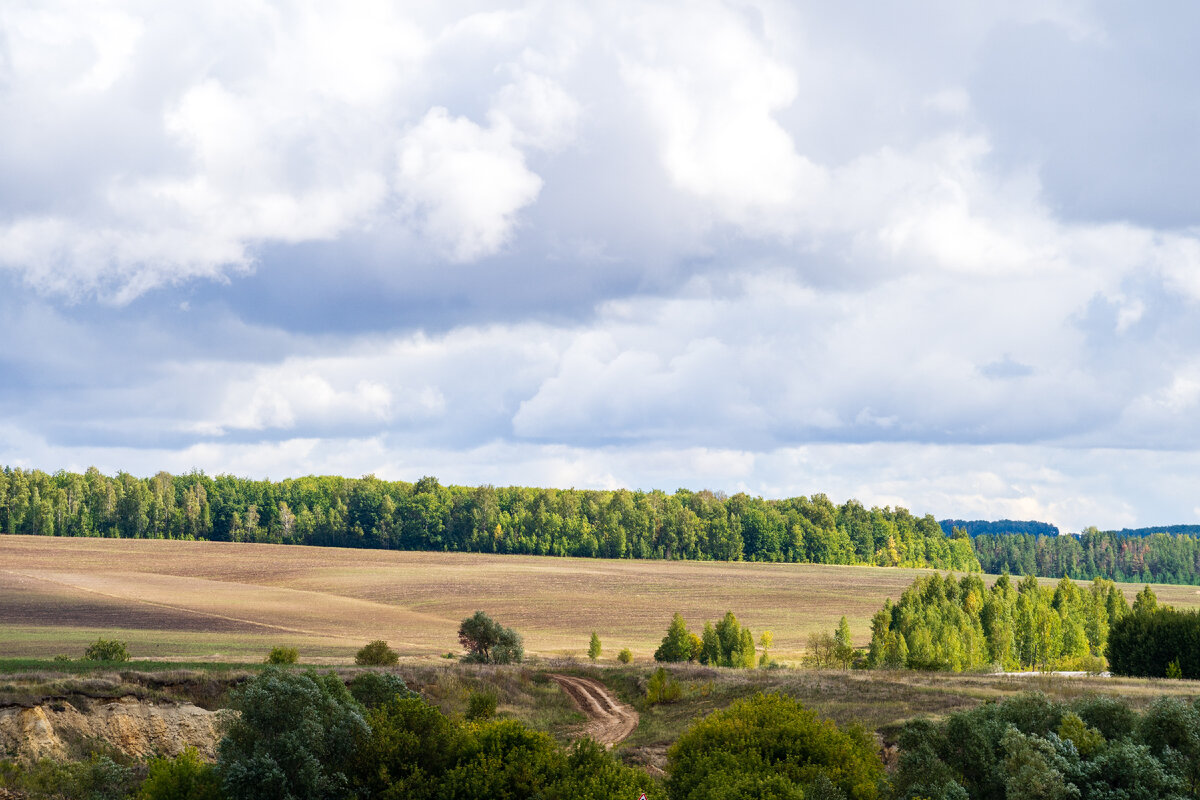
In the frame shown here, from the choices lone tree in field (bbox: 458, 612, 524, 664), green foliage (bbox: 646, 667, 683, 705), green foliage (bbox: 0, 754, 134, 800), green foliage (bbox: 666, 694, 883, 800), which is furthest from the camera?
lone tree in field (bbox: 458, 612, 524, 664)

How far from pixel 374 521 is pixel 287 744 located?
6447 inches

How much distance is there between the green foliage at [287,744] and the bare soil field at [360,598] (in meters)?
34.9

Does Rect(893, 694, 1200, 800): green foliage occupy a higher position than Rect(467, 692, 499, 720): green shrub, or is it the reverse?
Rect(893, 694, 1200, 800): green foliage

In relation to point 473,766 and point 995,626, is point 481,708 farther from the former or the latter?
point 995,626

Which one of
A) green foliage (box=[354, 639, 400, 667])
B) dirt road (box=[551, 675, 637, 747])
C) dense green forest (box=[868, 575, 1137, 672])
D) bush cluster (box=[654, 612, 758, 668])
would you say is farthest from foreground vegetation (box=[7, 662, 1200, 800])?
dense green forest (box=[868, 575, 1137, 672])

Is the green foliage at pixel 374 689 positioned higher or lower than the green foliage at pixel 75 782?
higher

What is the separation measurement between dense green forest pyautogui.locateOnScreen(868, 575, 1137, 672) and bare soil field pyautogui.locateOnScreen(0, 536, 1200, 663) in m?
9.88

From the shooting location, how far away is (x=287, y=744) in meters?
23.2

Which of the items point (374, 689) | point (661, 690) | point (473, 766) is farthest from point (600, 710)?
point (473, 766)

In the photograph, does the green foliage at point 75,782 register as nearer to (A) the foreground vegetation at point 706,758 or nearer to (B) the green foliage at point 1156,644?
(A) the foreground vegetation at point 706,758

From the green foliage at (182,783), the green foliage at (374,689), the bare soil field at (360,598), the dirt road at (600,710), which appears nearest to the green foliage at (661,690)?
the dirt road at (600,710)

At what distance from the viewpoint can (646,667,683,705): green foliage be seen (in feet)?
161

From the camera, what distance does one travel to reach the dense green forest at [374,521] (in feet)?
566

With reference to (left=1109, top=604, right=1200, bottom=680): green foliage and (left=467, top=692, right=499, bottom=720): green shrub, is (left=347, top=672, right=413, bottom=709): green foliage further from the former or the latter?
(left=1109, top=604, right=1200, bottom=680): green foliage
